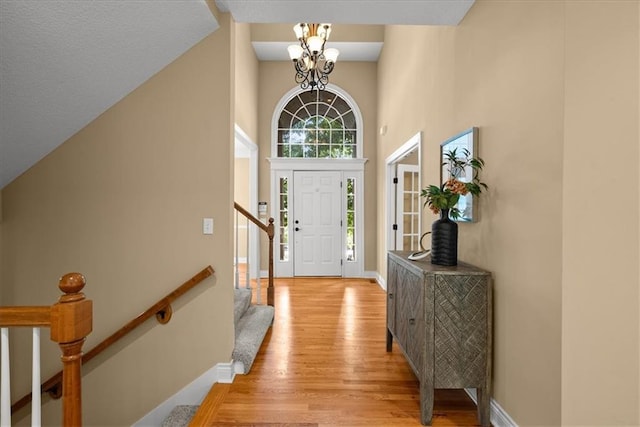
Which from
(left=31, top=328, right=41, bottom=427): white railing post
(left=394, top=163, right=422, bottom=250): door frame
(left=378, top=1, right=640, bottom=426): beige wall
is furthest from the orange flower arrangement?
(left=394, top=163, right=422, bottom=250): door frame

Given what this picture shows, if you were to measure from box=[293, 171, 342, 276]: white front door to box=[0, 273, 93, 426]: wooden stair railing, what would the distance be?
5030 millimetres

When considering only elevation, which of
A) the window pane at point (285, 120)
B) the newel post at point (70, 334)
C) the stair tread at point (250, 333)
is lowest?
the stair tread at point (250, 333)

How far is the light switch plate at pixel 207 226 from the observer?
2.50 metres

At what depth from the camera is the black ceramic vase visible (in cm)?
223

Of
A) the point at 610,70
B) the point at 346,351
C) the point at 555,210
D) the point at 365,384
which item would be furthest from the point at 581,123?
the point at 346,351

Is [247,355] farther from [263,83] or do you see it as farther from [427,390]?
[263,83]

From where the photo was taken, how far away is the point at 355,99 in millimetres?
6152

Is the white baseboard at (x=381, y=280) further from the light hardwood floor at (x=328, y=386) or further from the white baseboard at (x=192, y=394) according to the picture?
the white baseboard at (x=192, y=394)

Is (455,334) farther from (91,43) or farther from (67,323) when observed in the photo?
(91,43)

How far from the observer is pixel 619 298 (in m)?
1.53

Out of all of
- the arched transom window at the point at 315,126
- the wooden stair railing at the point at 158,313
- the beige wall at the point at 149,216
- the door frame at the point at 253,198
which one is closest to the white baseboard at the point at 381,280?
the door frame at the point at 253,198

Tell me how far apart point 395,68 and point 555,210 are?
3.76 metres

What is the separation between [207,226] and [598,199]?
2.23 metres

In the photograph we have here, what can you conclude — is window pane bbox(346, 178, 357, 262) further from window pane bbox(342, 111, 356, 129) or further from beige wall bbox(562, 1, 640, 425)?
beige wall bbox(562, 1, 640, 425)
